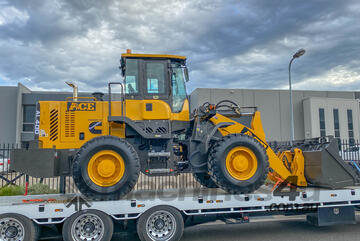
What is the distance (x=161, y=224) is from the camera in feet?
19.9

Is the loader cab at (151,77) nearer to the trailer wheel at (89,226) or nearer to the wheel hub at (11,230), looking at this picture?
the trailer wheel at (89,226)

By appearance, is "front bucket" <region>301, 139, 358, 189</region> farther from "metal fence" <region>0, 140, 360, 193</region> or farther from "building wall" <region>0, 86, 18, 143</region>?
"building wall" <region>0, 86, 18, 143</region>

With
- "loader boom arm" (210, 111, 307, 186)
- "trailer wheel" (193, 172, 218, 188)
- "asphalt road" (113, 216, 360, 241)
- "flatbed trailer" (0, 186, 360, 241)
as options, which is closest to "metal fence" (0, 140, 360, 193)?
"trailer wheel" (193, 172, 218, 188)

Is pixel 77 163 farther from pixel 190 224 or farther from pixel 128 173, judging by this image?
pixel 190 224

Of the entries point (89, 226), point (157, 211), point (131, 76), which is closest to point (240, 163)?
point (157, 211)

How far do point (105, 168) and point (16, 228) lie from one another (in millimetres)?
1875

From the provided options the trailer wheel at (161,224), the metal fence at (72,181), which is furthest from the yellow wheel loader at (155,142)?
the metal fence at (72,181)

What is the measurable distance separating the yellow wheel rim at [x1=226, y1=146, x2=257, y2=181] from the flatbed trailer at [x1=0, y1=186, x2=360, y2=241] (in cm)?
52

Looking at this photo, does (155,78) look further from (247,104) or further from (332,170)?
(247,104)

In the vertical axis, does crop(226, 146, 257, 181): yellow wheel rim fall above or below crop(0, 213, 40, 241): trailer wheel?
above

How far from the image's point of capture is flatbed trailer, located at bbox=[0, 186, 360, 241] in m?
5.72

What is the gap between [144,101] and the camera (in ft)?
23.6

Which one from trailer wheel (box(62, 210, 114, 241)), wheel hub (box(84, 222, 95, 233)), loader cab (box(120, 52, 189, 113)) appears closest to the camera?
trailer wheel (box(62, 210, 114, 241))

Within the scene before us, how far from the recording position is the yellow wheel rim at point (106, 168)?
20.9 feet
